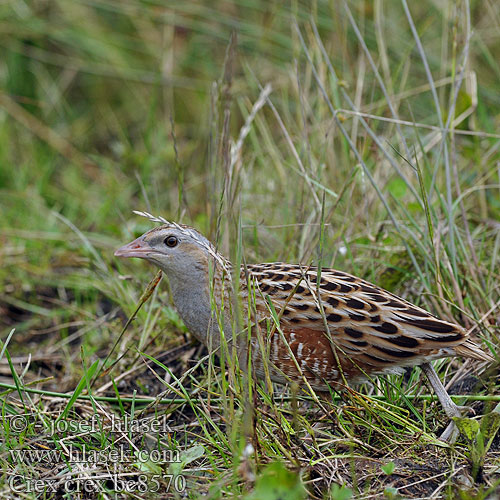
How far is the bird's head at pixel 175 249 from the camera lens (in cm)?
333

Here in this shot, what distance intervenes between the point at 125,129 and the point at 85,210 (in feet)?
5.16

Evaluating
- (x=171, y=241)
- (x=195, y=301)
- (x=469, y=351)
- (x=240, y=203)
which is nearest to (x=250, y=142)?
(x=171, y=241)

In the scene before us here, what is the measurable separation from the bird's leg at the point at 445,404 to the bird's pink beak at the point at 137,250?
1257 millimetres

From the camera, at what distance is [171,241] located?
335cm

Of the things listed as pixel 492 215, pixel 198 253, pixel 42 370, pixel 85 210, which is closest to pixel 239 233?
pixel 198 253

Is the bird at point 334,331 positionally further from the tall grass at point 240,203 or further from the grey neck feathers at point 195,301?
the tall grass at point 240,203

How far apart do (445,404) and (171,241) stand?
133cm

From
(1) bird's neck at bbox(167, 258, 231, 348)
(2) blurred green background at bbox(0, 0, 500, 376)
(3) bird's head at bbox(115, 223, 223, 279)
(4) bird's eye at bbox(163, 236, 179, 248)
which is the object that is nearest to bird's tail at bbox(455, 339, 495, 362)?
(2) blurred green background at bbox(0, 0, 500, 376)

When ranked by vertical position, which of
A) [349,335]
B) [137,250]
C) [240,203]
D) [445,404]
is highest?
[240,203]

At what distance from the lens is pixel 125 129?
22.8 ft

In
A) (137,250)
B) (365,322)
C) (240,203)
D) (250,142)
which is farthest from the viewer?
(250,142)

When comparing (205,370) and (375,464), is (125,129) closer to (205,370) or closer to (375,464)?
(205,370)

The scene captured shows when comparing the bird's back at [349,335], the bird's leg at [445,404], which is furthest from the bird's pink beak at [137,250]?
the bird's leg at [445,404]

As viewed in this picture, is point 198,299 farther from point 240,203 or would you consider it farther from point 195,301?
point 240,203
